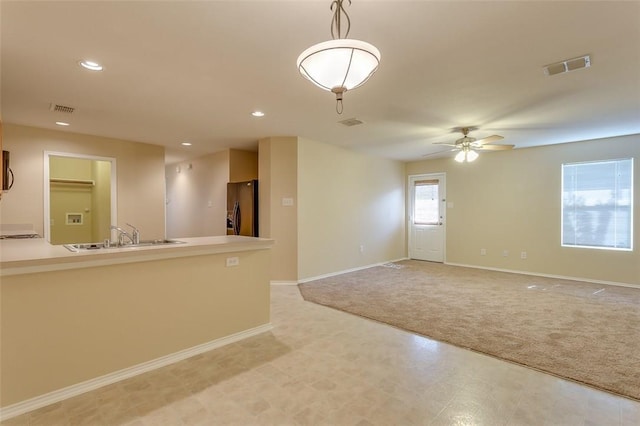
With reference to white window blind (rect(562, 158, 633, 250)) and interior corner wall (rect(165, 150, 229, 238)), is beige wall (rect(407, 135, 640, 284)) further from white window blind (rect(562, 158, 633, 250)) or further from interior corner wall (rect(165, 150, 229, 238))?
interior corner wall (rect(165, 150, 229, 238))

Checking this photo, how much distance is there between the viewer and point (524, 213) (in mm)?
6031

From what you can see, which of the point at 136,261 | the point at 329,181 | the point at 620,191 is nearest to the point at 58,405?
the point at 136,261

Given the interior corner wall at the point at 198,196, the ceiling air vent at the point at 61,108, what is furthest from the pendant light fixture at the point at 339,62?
the interior corner wall at the point at 198,196

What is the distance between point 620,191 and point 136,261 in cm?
709

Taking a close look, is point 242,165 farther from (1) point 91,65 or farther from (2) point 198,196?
(1) point 91,65

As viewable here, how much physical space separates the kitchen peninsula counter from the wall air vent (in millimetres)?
3164

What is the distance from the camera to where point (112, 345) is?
230 cm

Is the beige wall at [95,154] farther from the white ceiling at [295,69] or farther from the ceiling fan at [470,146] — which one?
the ceiling fan at [470,146]

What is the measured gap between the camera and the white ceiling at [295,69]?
1.90 meters

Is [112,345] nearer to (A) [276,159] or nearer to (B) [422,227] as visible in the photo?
(A) [276,159]

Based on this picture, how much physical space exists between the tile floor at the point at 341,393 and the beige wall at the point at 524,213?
4.29 m

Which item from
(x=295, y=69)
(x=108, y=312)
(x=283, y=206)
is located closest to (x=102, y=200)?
(x=283, y=206)

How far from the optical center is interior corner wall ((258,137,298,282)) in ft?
17.2

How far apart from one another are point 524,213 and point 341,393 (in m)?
5.66
